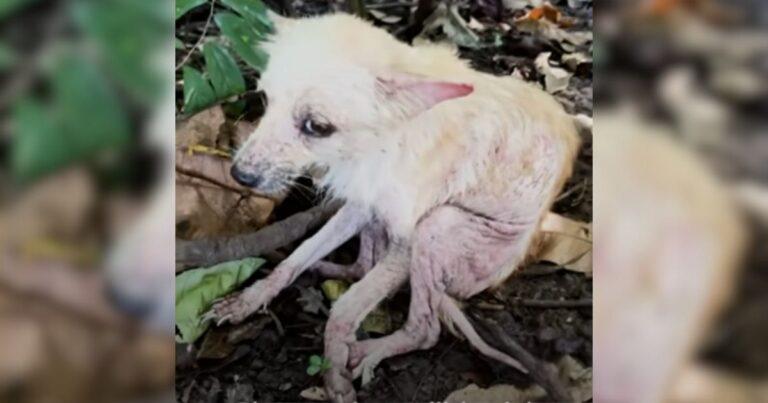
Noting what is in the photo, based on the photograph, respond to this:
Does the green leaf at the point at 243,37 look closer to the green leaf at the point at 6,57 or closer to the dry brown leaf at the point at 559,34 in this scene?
the green leaf at the point at 6,57

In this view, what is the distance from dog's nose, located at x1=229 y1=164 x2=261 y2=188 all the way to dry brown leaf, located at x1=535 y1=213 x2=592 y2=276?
0.42 m

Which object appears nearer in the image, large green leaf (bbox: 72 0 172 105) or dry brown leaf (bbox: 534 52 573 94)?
large green leaf (bbox: 72 0 172 105)

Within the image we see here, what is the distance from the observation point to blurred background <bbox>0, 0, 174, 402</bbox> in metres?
1.14

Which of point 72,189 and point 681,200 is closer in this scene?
point 72,189

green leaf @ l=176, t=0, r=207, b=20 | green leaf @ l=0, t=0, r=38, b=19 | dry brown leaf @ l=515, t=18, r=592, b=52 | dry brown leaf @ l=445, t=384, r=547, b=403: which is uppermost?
green leaf @ l=0, t=0, r=38, b=19

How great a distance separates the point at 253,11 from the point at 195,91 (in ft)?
0.47

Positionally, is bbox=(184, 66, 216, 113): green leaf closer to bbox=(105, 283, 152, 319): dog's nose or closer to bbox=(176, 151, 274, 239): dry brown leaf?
bbox=(176, 151, 274, 239): dry brown leaf

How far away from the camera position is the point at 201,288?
1267 millimetres

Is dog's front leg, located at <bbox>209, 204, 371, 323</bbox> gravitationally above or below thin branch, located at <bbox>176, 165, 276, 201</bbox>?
below

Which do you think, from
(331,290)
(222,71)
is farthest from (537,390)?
(222,71)

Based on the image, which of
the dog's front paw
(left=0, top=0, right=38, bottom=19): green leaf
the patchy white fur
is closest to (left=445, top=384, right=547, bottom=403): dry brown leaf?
the dog's front paw

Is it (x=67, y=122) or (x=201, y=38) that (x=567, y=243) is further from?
(x=67, y=122)

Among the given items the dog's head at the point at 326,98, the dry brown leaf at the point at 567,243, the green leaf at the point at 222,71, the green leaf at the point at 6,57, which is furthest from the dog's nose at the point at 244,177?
the dry brown leaf at the point at 567,243

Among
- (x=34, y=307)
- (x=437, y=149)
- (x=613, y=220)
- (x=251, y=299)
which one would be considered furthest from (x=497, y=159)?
(x=34, y=307)
